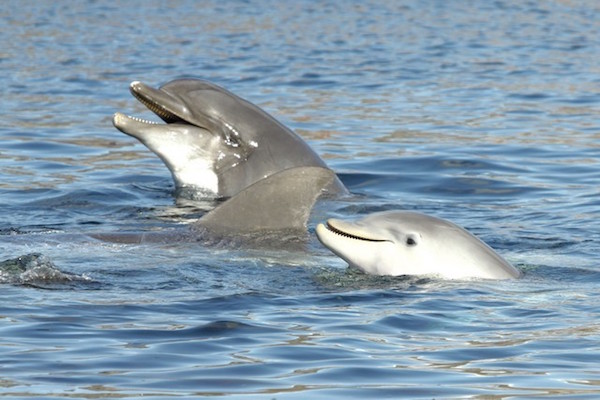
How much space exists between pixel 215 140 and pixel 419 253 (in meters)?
3.52

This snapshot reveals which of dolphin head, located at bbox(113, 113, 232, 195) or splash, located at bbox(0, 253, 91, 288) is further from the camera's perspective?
dolphin head, located at bbox(113, 113, 232, 195)

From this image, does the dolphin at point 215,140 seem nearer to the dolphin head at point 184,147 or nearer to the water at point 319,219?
the dolphin head at point 184,147

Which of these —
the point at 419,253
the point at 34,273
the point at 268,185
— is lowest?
the point at 34,273

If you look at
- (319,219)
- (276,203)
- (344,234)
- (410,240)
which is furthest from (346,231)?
(319,219)

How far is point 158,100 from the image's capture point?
11.8 metres

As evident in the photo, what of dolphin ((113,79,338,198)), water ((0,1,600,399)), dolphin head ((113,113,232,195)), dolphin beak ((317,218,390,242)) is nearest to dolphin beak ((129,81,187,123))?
dolphin ((113,79,338,198))

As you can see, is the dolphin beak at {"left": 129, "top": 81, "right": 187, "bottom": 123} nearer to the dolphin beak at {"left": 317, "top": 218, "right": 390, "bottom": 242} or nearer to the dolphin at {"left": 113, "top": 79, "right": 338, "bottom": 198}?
the dolphin at {"left": 113, "top": 79, "right": 338, "bottom": 198}

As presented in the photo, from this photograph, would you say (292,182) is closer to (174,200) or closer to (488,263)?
(488,263)

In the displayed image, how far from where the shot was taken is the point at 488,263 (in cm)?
880

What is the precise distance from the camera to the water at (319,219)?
6.71 metres

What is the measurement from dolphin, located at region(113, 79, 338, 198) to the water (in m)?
0.40

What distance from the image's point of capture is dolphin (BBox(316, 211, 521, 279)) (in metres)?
8.78

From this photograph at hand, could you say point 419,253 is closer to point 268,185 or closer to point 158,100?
point 268,185

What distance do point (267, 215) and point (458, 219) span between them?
2.81 meters
